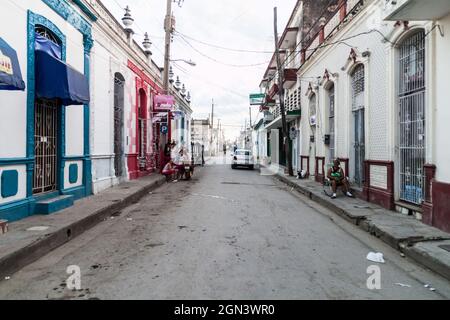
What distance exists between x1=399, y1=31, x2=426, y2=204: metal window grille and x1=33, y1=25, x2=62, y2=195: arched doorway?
8.05 metres

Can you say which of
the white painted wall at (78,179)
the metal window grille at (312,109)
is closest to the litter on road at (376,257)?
the white painted wall at (78,179)

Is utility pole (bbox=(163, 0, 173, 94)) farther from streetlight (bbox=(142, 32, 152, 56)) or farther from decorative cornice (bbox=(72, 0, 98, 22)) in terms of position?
A: decorative cornice (bbox=(72, 0, 98, 22))

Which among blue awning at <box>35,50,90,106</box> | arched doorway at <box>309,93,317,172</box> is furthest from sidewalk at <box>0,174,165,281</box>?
arched doorway at <box>309,93,317,172</box>

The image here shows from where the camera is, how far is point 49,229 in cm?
662

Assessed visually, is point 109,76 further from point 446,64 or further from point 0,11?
point 446,64

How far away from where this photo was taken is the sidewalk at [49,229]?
523 cm

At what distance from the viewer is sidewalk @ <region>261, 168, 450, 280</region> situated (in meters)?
5.42

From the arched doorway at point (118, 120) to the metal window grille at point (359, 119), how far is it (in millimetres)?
8575

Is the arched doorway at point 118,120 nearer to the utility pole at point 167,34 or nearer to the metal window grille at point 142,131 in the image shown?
the metal window grille at point 142,131

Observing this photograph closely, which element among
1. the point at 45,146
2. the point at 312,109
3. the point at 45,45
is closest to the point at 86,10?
the point at 45,45

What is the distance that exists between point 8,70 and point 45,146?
318 cm

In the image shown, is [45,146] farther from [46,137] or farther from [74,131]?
[74,131]
